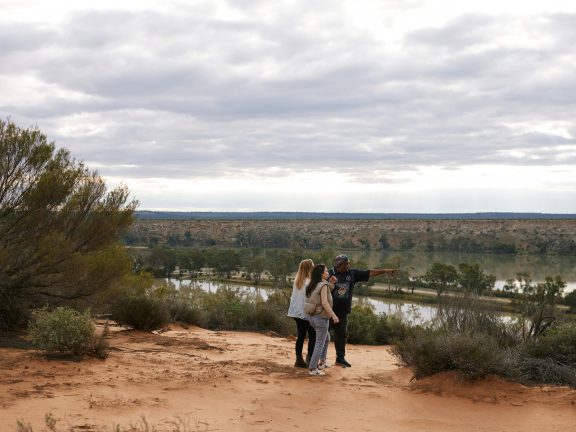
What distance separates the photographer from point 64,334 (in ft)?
32.0

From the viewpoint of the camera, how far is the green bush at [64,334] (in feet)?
31.9

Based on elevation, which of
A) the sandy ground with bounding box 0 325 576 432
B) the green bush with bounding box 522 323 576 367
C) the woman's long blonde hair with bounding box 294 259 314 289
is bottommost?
the sandy ground with bounding box 0 325 576 432

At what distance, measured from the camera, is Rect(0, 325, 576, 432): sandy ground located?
717 cm

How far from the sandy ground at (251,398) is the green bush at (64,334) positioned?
0.23 meters

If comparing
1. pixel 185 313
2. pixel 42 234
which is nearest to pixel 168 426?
pixel 42 234

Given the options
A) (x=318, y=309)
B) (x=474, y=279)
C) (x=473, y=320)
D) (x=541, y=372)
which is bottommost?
(x=474, y=279)

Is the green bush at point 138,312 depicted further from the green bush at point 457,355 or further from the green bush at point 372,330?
the green bush at point 457,355

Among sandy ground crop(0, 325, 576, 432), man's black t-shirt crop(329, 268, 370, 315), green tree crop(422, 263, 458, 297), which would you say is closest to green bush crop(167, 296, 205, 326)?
sandy ground crop(0, 325, 576, 432)

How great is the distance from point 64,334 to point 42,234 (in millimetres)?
3476

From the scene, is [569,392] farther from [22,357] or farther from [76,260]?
[76,260]

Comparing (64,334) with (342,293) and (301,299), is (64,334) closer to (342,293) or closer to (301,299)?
(301,299)

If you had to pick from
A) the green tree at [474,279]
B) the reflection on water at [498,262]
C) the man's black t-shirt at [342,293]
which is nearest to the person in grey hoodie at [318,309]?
the man's black t-shirt at [342,293]

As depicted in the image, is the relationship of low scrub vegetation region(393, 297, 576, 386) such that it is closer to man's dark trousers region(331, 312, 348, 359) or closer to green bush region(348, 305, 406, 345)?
man's dark trousers region(331, 312, 348, 359)

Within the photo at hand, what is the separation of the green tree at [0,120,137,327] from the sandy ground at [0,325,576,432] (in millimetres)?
1858
